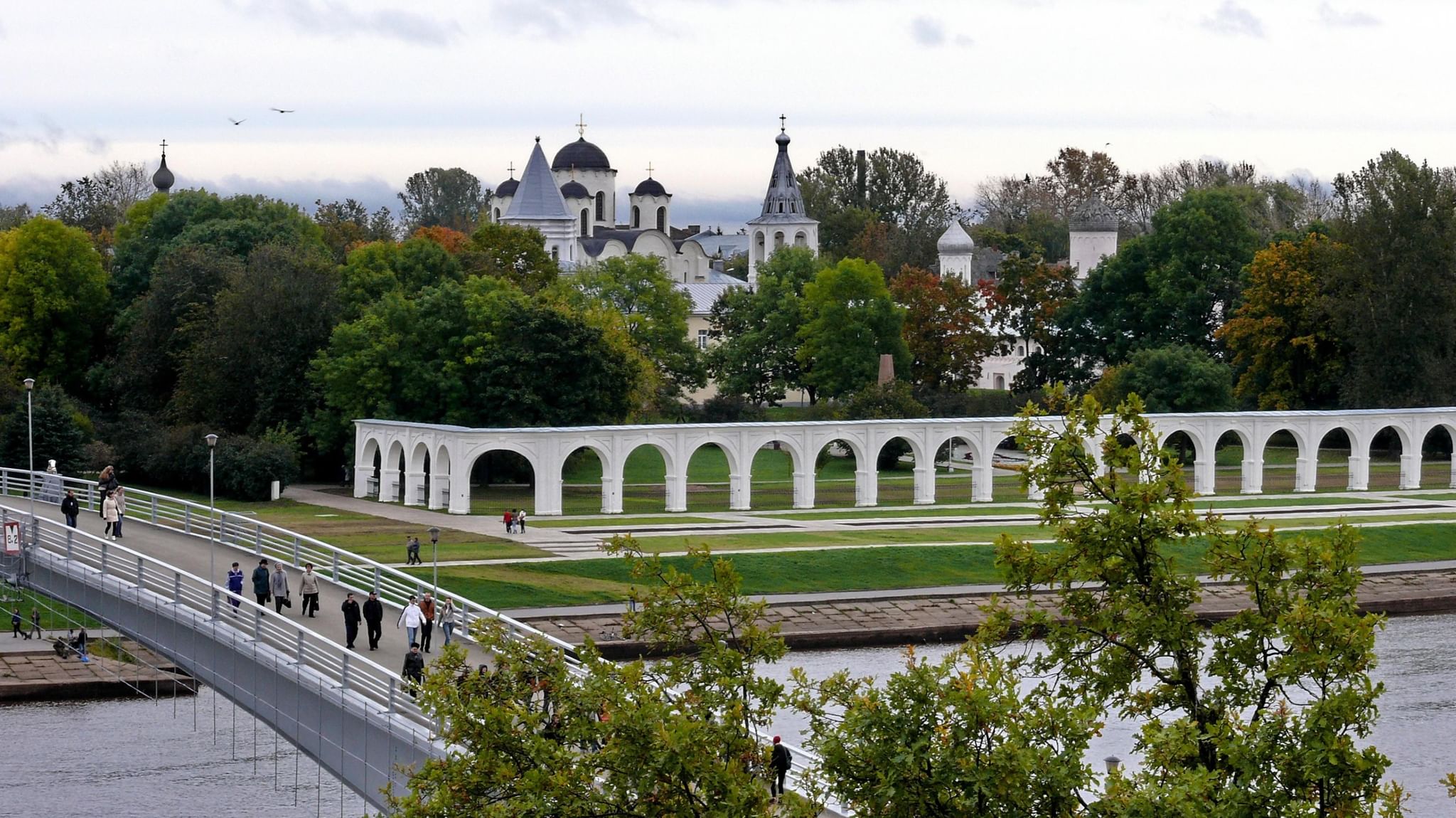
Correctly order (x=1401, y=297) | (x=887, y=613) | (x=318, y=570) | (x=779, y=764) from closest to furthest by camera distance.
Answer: (x=779, y=764)
(x=318, y=570)
(x=887, y=613)
(x=1401, y=297)

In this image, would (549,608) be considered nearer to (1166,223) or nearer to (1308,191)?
(1166,223)

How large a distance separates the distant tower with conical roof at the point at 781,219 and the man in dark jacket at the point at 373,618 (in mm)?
89799

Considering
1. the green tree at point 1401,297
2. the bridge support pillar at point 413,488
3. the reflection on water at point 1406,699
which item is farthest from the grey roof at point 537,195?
the reflection on water at point 1406,699

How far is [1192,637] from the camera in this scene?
54.4 ft

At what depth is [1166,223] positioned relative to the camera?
83.8 meters

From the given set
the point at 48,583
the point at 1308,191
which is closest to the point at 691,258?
the point at 1308,191

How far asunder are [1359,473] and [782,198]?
58.9m

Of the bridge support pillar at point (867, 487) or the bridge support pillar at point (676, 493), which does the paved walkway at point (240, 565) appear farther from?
the bridge support pillar at point (867, 487)

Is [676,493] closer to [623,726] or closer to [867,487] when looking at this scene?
[867,487]

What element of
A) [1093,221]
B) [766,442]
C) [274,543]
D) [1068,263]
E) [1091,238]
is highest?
[1093,221]

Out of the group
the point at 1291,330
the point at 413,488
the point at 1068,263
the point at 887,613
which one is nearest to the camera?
the point at 887,613

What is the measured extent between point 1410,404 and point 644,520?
31343 millimetres

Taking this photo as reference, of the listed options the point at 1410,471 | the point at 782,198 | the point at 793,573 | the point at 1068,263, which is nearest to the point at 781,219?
the point at 782,198

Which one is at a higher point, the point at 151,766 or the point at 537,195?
the point at 537,195
